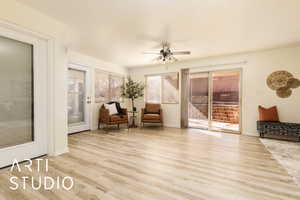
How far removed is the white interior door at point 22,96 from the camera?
209 centimetres

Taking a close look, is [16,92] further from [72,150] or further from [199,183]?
[199,183]

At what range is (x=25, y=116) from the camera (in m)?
2.32

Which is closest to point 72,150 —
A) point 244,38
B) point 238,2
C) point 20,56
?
point 20,56

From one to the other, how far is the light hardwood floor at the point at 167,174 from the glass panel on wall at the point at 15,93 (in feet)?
1.95

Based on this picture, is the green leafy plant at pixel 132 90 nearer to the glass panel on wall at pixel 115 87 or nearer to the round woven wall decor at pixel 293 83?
the glass panel on wall at pixel 115 87

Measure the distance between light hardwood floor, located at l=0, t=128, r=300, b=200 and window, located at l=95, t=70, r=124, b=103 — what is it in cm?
229

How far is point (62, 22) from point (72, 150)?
2358 millimetres

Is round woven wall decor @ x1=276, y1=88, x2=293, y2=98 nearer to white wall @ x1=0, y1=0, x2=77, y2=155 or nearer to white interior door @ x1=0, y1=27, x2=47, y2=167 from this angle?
white wall @ x1=0, y1=0, x2=77, y2=155

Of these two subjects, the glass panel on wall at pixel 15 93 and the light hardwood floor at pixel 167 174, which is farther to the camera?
the glass panel on wall at pixel 15 93

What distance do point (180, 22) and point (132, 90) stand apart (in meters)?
3.35

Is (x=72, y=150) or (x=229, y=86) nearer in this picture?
(x=72, y=150)

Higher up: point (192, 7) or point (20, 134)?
point (192, 7)

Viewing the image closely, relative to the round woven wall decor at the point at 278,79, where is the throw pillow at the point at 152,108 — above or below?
below

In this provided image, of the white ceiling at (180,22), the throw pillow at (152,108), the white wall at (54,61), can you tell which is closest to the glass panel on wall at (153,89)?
the throw pillow at (152,108)
